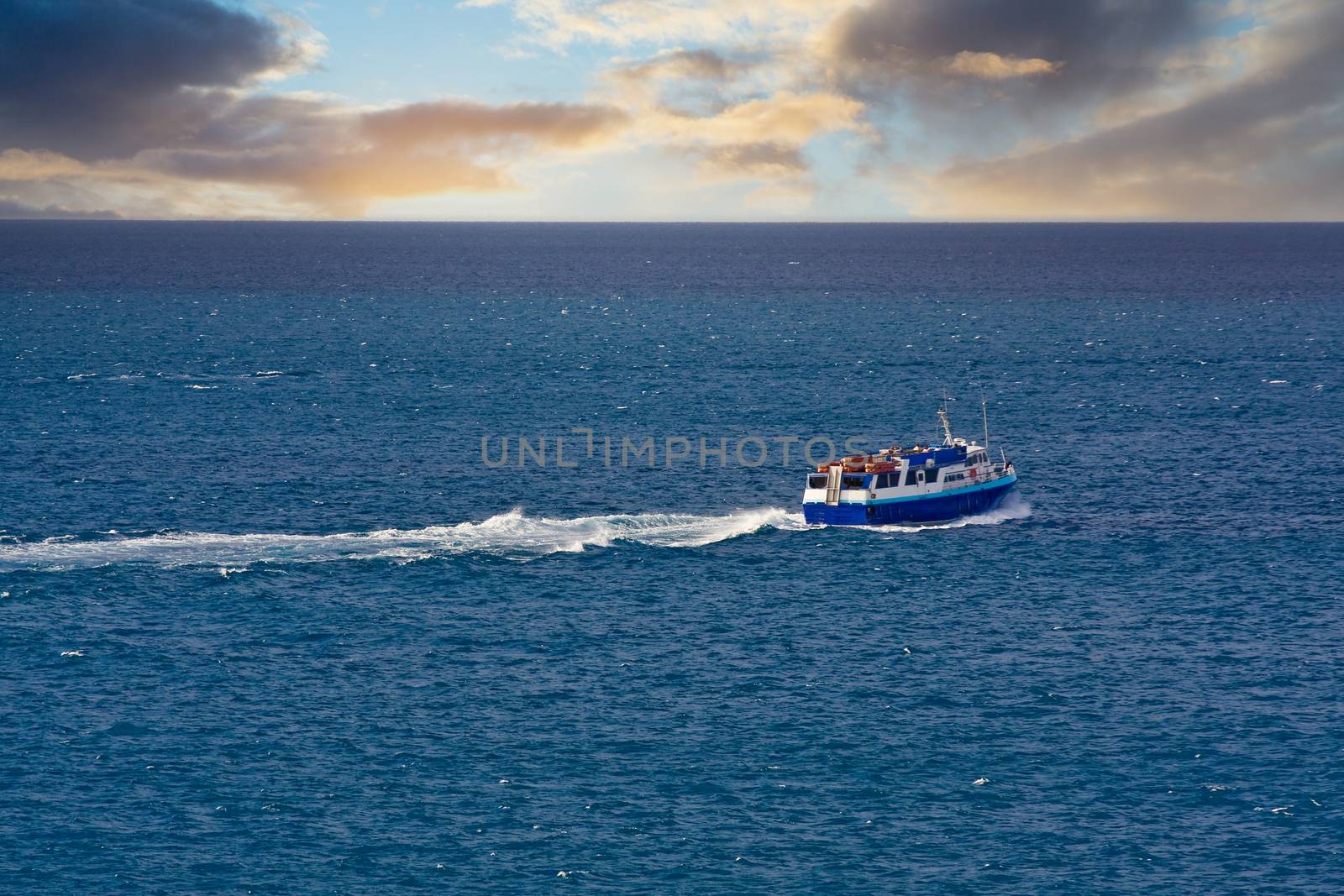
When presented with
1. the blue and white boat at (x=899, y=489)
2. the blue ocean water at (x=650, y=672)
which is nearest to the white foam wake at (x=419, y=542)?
the blue ocean water at (x=650, y=672)

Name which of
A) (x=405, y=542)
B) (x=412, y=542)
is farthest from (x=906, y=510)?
(x=405, y=542)

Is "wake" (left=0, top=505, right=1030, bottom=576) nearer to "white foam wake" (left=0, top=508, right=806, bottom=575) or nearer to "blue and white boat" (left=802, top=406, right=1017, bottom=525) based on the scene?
"white foam wake" (left=0, top=508, right=806, bottom=575)

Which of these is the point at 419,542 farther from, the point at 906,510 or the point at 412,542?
the point at 906,510

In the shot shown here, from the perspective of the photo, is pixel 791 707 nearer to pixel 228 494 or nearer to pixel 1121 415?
pixel 228 494

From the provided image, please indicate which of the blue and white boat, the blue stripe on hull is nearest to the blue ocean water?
the blue stripe on hull

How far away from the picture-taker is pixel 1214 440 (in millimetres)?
142750

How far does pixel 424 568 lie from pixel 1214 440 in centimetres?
8765

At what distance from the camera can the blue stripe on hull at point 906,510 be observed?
11044cm

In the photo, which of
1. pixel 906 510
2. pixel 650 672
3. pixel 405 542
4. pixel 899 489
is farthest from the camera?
pixel 899 489

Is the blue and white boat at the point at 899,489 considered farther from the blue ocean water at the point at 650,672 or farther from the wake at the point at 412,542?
the blue ocean water at the point at 650,672

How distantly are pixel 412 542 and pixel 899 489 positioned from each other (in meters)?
39.2

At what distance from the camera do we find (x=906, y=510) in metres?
111

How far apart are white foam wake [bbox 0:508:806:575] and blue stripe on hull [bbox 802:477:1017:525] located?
2.22 metres

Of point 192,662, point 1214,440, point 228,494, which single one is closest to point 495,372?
point 228,494
